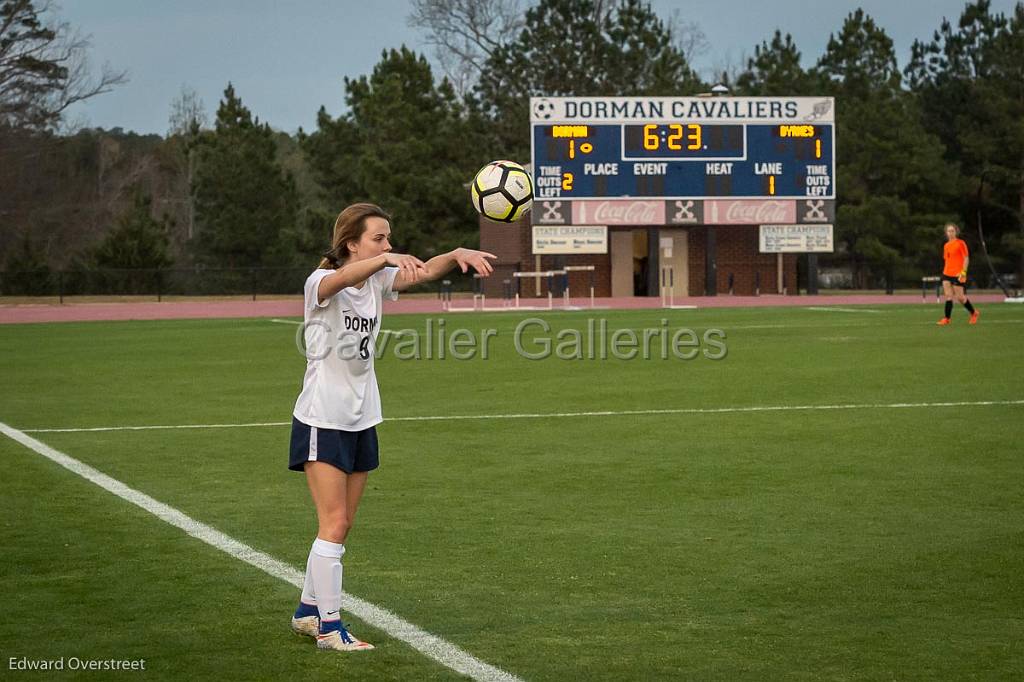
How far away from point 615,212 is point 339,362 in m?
45.7

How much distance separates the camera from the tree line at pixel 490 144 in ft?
214

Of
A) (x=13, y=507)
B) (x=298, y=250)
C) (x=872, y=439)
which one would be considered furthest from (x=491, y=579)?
(x=298, y=250)

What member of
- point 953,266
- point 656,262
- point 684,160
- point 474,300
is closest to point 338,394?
point 953,266

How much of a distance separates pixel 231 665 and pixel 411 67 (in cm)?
6523

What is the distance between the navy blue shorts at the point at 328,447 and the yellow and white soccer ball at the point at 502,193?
2.25m

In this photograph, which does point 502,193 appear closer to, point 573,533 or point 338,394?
point 573,533

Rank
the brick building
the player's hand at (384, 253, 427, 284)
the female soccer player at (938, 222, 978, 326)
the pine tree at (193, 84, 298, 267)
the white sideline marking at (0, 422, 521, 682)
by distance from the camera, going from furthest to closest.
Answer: the pine tree at (193, 84, 298, 267)
the brick building
the female soccer player at (938, 222, 978, 326)
the player's hand at (384, 253, 427, 284)
the white sideline marking at (0, 422, 521, 682)

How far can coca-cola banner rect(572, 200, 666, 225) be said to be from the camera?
50.8m

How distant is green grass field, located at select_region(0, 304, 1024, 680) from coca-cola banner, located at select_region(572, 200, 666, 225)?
3427 cm

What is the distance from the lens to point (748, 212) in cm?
5206

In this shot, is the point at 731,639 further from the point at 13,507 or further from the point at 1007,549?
the point at 13,507

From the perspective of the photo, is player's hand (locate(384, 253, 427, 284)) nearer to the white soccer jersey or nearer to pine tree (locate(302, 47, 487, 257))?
the white soccer jersey

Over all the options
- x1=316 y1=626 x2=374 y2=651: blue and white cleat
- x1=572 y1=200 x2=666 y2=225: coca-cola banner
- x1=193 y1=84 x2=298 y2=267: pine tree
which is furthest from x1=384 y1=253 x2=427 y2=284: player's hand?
x1=193 y1=84 x2=298 y2=267: pine tree

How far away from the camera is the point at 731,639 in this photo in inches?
221
